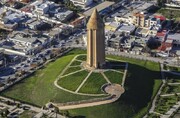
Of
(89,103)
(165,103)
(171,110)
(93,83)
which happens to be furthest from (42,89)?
(171,110)

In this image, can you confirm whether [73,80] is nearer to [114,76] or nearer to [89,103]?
[89,103]

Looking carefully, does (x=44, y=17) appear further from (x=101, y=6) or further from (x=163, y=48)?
(x=163, y=48)

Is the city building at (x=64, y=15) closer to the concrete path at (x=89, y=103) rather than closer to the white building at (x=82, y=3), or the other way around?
the white building at (x=82, y=3)

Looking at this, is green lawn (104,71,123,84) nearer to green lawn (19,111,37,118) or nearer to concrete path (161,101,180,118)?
concrete path (161,101,180,118)

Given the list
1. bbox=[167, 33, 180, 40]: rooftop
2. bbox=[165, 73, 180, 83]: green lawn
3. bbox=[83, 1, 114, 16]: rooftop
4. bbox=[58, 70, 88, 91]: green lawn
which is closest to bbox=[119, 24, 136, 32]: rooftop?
bbox=[167, 33, 180, 40]: rooftop

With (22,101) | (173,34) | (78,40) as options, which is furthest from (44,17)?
(22,101)

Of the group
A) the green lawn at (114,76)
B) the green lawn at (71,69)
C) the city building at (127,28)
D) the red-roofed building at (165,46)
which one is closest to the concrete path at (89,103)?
the green lawn at (114,76)
